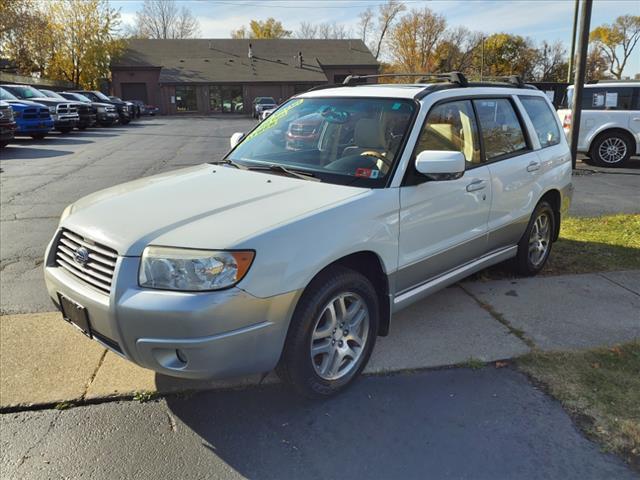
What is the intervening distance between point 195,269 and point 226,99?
51183 mm

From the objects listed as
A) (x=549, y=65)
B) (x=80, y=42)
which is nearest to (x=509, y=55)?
(x=549, y=65)

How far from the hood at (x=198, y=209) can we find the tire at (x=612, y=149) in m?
11.6

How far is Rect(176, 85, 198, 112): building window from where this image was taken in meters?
50.0

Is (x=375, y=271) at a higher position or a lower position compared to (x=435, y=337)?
higher

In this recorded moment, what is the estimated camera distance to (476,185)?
156 inches

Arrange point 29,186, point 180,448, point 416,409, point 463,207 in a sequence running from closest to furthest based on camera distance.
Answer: point 180,448
point 416,409
point 463,207
point 29,186

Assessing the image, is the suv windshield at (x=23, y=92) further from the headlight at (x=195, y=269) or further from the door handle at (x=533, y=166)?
the headlight at (x=195, y=269)

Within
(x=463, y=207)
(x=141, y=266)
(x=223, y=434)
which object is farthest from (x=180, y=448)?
(x=463, y=207)

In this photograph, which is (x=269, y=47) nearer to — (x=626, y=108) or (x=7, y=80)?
(x=7, y=80)

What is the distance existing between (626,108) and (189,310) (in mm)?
12829

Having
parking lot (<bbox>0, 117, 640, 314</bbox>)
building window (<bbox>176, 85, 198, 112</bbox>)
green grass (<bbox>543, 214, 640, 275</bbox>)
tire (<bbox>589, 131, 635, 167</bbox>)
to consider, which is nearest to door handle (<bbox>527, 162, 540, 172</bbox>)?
green grass (<bbox>543, 214, 640, 275</bbox>)

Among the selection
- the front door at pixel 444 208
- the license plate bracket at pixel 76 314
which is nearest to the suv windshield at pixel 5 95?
the license plate bracket at pixel 76 314

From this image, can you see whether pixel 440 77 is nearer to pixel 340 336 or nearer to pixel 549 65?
pixel 340 336

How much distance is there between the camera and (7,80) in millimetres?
30891
